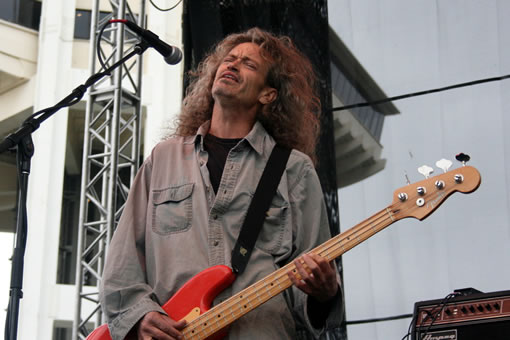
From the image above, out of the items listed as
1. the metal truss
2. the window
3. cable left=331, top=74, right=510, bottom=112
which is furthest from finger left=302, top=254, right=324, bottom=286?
the window

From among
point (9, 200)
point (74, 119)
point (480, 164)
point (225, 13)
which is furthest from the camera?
point (9, 200)

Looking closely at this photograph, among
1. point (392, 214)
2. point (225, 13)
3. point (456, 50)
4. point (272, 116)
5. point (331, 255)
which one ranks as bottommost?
point (331, 255)

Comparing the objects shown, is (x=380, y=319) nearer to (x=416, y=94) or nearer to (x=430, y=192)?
(x=416, y=94)

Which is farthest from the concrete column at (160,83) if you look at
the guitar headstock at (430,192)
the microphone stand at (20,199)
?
the guitar headstock at (430,192)

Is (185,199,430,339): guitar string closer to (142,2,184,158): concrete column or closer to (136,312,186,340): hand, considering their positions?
(136,312,186,340): hand

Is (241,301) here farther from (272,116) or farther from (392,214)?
(272,116)

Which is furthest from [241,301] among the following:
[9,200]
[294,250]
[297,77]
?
[9,200]

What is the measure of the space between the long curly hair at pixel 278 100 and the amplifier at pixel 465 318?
2.45 feet

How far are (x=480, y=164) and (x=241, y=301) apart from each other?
7.47 ft

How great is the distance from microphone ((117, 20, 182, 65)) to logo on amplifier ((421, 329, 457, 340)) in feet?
5.07

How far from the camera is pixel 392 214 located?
2406mm

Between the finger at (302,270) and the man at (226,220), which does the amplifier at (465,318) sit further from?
the finger at (302,270)

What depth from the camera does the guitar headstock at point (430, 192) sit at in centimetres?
240

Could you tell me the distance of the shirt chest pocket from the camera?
239 cm
